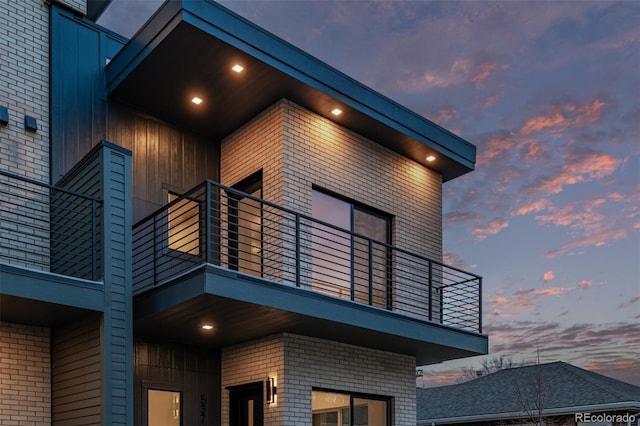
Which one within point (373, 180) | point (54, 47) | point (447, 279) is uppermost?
point (54, 47)

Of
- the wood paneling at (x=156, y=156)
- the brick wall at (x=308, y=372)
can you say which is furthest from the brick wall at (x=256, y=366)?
the wood paneling at (x=156, y=156)

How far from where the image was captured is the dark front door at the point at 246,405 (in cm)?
1142

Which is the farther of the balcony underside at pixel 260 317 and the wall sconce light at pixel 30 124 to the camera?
the wall sconce light at pixel 30 124

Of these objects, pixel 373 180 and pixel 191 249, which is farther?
pixel 373 180

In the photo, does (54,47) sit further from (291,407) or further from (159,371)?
(291,407)

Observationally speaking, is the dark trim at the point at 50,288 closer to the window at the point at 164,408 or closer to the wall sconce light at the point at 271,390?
the window at the point at 164,408

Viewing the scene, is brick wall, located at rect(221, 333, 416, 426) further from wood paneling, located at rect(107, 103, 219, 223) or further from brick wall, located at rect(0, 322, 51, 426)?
brick wall, located at rect(0, 322, 51, 426)

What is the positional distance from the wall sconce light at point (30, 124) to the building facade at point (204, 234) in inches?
0.8

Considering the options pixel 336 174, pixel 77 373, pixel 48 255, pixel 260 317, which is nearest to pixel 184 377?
pixel 260 317

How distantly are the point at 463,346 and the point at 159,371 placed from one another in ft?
16.8

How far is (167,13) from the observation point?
387 inches

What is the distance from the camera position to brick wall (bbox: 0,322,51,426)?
9.09 metres

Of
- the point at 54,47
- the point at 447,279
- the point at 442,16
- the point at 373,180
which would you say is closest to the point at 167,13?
the point at 54,47

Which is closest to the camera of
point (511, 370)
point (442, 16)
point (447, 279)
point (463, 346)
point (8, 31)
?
point (8, 31)
